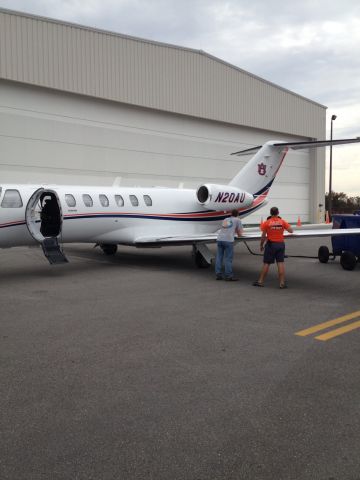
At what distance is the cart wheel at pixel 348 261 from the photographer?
496 inches

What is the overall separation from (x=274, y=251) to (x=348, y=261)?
3733 millimetres

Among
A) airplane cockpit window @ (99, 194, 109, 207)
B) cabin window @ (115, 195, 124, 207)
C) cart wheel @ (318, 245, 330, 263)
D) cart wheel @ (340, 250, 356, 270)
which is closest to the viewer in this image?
cart wheel @ (340, 250, 356, 270)

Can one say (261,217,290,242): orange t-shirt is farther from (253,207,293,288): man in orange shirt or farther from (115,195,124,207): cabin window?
(115,195,124,207): cabin window

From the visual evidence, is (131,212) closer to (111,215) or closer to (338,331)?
(111,215)

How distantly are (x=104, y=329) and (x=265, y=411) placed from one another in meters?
3.17

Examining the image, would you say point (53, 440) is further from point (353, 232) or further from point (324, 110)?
point (324, 110)

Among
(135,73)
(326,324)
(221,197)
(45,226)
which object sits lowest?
(326,324)

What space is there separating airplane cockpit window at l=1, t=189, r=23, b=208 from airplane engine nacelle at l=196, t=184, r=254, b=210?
20.2 feet

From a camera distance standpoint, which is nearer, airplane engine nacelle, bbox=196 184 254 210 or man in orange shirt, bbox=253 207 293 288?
man in orange shirt, bbox=253 207 293 288

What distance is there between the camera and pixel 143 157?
85.9ft

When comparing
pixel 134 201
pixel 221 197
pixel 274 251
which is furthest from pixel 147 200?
pixel 274 251

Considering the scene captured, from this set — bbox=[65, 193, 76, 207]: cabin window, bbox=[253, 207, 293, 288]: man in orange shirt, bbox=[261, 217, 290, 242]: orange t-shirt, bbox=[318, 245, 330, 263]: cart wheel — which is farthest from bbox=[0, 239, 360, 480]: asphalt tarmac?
bbox=[318, 245, 330, 263]: cart wheel

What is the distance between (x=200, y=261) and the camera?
12859mm

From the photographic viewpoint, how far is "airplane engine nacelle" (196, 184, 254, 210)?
50.6 feet
